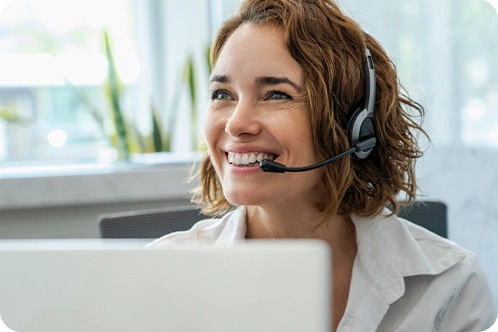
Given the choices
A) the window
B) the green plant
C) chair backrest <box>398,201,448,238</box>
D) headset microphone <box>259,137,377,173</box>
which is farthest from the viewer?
the window

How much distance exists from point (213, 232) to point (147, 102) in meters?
1.45

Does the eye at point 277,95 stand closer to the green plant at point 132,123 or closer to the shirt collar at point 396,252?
the shirt collar at point 396,252

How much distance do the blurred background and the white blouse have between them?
0.84 m

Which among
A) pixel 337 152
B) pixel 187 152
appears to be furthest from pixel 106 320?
pixel 187 152

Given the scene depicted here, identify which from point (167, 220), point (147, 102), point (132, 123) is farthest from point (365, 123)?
point (147, 102)

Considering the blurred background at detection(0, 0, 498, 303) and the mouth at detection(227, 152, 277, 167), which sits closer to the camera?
the mouth at detection(227, 152, 277, 167)

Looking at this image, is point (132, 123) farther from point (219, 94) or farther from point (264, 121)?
point (264, 121)

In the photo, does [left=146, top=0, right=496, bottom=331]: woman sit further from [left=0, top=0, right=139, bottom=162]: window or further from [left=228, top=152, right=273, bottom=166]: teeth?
[left=0, top=0, right=139, bottom=162]: window

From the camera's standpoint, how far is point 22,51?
8.10 ft

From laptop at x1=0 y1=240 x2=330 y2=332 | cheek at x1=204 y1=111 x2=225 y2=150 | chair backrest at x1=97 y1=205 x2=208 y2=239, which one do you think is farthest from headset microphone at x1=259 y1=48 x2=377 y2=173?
laptop at x1=0 y1=240 x2=330 y2=332

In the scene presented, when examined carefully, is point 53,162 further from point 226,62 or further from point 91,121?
point 226,62

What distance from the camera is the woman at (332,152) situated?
1069mm

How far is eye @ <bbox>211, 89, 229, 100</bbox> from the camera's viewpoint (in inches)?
44.8

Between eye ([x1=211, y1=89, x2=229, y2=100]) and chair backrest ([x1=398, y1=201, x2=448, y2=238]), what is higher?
eye ([x1=211, y1=89, x2=229, y2=100])
